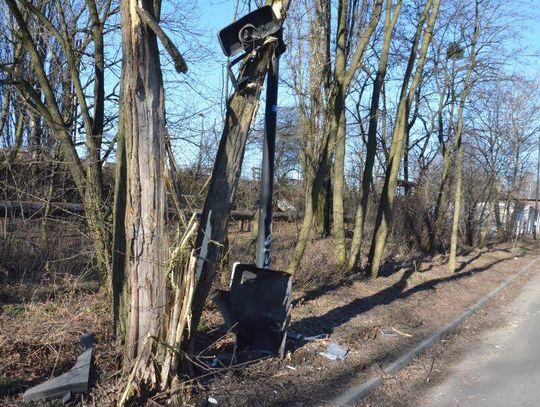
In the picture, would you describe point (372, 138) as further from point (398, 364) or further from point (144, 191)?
point (144, 191)

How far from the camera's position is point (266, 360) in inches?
223

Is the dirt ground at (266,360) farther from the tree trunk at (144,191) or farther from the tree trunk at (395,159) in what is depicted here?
the tree trunk at (395,159)

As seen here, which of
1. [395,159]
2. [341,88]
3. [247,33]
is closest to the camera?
[247,33]

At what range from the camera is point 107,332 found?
5.43m

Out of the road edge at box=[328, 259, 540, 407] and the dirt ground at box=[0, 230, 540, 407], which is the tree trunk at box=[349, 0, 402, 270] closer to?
the dirt ground at box=[0, 230, 540, 407]

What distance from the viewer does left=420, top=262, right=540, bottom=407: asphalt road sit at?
5492mm

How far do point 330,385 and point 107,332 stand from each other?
228 centimetres

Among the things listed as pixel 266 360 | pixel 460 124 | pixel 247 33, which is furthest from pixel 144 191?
pixel 460 124

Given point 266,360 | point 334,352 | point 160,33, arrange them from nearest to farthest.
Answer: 1. point 160,33
2. point 266,360
3. point 334,352

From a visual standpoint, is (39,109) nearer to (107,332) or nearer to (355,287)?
(107,332)

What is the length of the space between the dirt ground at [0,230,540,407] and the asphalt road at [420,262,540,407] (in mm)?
312

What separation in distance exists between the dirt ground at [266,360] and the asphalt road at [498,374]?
31 centimetres

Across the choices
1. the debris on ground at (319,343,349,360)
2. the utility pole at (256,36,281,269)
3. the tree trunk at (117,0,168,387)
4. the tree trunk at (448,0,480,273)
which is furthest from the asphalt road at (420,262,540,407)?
the tree trunk at (448,0,480,273)

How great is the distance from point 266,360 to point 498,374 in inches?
113
